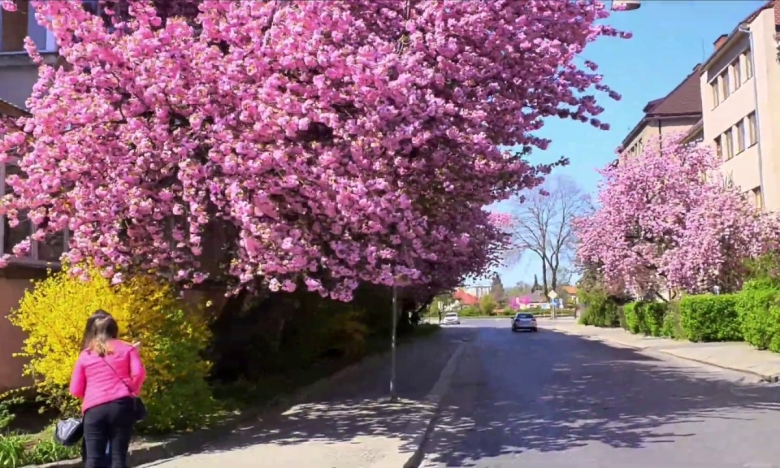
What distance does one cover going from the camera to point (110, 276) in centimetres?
984

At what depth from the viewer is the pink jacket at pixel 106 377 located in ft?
20.7

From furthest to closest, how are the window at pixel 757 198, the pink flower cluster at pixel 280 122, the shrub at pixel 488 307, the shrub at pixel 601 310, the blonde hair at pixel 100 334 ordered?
the shrub at pixel 488 307 < the shrub at pixel 601 310 < the window at pixel 757 198 < the pink flower cluster at pixel 280 122 < the blonde hair at pixel 100 334

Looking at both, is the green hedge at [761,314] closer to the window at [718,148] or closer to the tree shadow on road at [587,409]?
the tree shadow on road at [587,409]

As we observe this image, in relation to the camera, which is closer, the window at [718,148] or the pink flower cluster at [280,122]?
the pink flower cluster at [280,122]

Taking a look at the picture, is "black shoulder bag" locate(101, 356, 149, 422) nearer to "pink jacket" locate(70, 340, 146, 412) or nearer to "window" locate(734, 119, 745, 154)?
"pink jacket" locate(70, 340, 146, 412)

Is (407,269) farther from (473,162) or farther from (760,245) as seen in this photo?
(760,245)

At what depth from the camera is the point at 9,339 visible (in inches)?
438

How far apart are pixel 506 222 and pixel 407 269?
21.9 m

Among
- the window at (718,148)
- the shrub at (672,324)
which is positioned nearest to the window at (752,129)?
the window at (718,148)

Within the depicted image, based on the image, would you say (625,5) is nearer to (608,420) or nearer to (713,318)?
(608,420)

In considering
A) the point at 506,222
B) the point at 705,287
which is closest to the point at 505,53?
the point at 506,222

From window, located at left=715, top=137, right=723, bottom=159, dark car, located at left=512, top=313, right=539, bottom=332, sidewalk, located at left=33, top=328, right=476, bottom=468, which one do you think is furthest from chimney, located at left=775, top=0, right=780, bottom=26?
dark car, located at left=512, top=313, right=539, bottom=332

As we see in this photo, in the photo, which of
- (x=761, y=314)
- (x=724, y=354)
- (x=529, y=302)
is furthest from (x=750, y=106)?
(x=529, y=302)

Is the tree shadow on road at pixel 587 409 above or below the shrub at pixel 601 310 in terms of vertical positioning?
below
